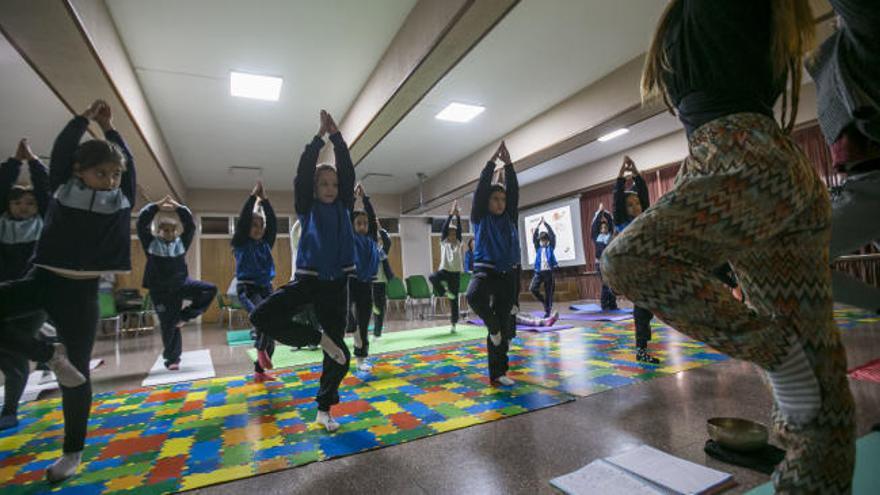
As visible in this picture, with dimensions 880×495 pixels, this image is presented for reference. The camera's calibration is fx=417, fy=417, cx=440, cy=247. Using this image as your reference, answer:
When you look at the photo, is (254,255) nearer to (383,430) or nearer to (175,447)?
(175,447)

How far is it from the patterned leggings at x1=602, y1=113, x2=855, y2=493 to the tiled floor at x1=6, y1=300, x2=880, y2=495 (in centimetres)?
72

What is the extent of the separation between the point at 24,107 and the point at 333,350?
681cm

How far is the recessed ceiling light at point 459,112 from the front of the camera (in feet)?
22.4

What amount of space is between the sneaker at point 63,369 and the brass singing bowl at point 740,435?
2753 millimetres

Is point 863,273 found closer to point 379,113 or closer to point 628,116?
point 628,116

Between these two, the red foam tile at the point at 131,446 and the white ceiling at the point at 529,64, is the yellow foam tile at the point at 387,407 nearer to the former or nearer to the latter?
the red foam tile at the point at 131,446

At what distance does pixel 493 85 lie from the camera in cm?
611

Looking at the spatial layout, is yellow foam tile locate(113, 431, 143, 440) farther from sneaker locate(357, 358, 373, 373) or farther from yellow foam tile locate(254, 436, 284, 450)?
sneaker locate(357, 358, 373, 373)

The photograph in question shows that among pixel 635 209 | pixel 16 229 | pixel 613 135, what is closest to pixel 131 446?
pixel 16 229

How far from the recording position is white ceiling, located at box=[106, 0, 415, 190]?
4273 mm

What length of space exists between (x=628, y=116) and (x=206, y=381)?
600 cm

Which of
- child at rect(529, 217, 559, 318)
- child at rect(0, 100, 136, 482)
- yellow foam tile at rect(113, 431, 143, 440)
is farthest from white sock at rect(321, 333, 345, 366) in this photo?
child at rect(529, 217, 559, 318)

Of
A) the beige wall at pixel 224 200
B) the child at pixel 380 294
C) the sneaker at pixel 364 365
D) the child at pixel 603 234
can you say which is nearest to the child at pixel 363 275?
the sneaker at pixel 364 365

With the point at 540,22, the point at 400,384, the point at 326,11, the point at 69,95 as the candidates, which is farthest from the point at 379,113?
the point at 400,384
